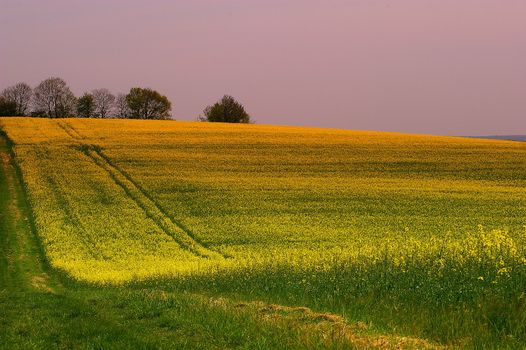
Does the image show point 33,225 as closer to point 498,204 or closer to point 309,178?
point 309,178

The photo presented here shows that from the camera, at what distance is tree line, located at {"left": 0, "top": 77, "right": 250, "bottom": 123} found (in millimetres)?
121188

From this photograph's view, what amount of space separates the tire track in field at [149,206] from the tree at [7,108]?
64175mm

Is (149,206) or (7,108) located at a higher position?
(7,108)

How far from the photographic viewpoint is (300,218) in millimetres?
34500

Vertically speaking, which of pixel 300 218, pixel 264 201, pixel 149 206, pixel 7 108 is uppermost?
pixel 7 108

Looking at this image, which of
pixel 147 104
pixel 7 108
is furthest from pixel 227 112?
pixel 7 108

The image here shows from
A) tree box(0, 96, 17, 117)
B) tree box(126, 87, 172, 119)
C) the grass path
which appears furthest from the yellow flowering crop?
tree box(126, 87, 172, 119)

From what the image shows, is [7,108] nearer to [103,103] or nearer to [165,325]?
[103,103]

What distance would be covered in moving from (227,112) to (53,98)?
32.9m

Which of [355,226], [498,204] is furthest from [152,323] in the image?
[498,204]

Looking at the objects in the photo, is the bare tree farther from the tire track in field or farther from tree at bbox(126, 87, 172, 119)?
the tire track in field

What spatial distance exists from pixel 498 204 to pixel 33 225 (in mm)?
25598

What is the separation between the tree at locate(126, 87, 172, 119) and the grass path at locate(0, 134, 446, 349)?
111 meters

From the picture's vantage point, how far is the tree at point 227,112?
12825 centimetres
